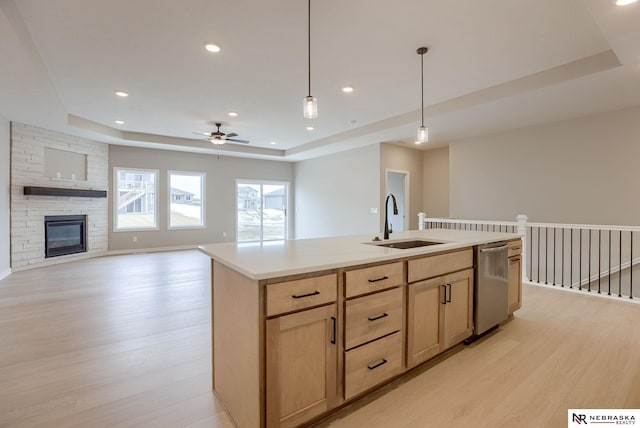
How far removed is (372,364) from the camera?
6.16 feet

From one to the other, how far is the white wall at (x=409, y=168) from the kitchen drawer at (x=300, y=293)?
18.3 feet

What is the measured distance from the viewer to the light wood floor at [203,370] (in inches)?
71.0

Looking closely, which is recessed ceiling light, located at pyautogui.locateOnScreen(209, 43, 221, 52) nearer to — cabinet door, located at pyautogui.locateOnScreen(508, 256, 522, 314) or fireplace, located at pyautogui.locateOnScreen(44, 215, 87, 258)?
cabinet door, located at pyautogui.locateOnScreen(508, 256, 522, 314)

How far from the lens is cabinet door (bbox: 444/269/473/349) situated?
2408 millimetres

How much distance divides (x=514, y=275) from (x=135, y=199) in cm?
824

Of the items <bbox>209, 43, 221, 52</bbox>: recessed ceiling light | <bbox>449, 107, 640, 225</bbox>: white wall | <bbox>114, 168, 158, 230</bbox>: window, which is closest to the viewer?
<bbox>209, 43, 221, 52</bbox>: recessed ceiling light

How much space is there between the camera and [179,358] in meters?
2.49

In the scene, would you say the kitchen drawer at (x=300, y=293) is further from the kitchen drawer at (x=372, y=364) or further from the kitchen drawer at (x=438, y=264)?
the kitchen drawer at (x=438, y=264)

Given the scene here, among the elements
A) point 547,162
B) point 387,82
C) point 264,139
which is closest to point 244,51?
point 387,82

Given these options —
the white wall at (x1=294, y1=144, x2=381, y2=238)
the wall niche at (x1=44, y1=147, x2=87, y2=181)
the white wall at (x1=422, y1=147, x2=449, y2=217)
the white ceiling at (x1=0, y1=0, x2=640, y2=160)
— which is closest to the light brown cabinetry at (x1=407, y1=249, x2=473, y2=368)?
the white ceiling at (x1=0, y1=0, x2=640, y2=160)

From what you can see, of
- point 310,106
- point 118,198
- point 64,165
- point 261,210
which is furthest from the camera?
point 261,210

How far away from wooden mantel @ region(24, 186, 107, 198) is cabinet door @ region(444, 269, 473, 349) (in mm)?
7214

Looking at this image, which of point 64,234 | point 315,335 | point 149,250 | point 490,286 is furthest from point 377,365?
point 149,250

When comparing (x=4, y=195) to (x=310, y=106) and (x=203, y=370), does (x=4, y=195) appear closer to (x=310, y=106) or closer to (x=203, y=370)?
(x=203, y=370)
